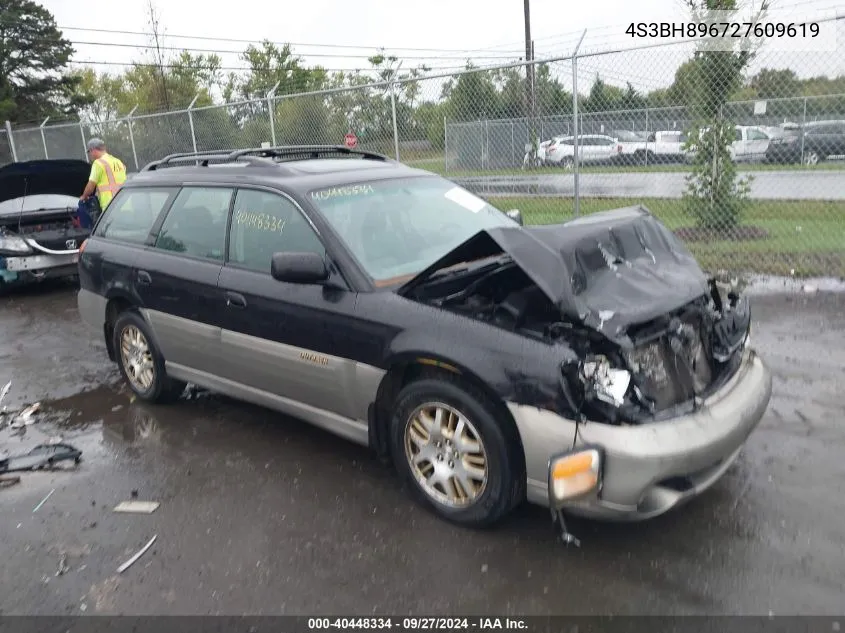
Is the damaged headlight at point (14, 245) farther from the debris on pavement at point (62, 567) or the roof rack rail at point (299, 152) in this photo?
the debris on pavement at point (62, 567)

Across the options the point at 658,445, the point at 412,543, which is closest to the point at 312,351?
the point at 412,543

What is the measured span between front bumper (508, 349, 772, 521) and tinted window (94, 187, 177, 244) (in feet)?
11.1

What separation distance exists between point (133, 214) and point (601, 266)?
12.2ft

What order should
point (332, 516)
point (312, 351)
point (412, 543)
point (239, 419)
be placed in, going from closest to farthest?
point (412, 543) → point (332, 516) → point (312, 351) → point (239, 419)

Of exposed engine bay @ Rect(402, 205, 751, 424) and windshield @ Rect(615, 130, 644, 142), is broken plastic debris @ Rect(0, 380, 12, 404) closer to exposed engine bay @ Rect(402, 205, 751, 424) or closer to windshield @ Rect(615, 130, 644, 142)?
exposed engine bay @ Rect(402, 205, 751, 424)

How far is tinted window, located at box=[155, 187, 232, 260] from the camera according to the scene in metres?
4.64

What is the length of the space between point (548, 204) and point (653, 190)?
1514mm

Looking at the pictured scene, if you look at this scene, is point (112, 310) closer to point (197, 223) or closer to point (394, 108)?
point (197, 223)

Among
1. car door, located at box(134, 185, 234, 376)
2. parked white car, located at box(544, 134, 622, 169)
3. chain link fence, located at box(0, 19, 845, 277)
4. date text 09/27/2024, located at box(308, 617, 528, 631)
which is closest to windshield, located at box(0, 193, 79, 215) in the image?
chain link fence, located at box(0, 19, 845, 277)

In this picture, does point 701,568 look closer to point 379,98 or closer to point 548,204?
point 548,204

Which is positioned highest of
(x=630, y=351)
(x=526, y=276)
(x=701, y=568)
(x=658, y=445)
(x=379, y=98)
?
(x=379, y=98)

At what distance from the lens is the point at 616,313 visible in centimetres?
310

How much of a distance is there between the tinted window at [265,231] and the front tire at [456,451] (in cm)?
110

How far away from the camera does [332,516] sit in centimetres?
368
